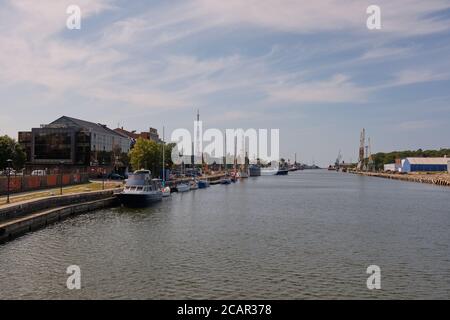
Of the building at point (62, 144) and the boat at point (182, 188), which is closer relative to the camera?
the boat at point (182, 188)

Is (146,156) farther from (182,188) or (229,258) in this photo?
(229,258)

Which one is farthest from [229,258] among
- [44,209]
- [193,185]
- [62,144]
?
[62,144]

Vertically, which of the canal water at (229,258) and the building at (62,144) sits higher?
the building at (62,144)

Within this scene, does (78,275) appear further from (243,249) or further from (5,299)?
(243,249)

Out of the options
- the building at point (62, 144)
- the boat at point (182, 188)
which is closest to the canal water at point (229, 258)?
the boat at point (182, 188)

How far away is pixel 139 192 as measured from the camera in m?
80.7

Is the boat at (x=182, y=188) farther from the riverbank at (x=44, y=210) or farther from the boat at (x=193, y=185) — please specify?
the riverbank at (x=44, y=210)

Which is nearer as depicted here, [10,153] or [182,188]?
[10,153]

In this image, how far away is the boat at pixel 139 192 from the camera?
260ft

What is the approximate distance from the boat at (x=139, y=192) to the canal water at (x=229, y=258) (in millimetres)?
16156

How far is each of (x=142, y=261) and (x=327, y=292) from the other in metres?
15.7

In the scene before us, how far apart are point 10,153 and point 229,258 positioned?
86.3m

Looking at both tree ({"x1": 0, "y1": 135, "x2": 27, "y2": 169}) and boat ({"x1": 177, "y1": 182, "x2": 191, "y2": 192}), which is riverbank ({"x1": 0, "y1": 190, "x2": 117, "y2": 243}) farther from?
boat ({"x1": 177, "y1": 182, "x2": 191, "y2": 192})

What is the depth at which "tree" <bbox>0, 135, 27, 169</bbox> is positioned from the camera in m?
102
